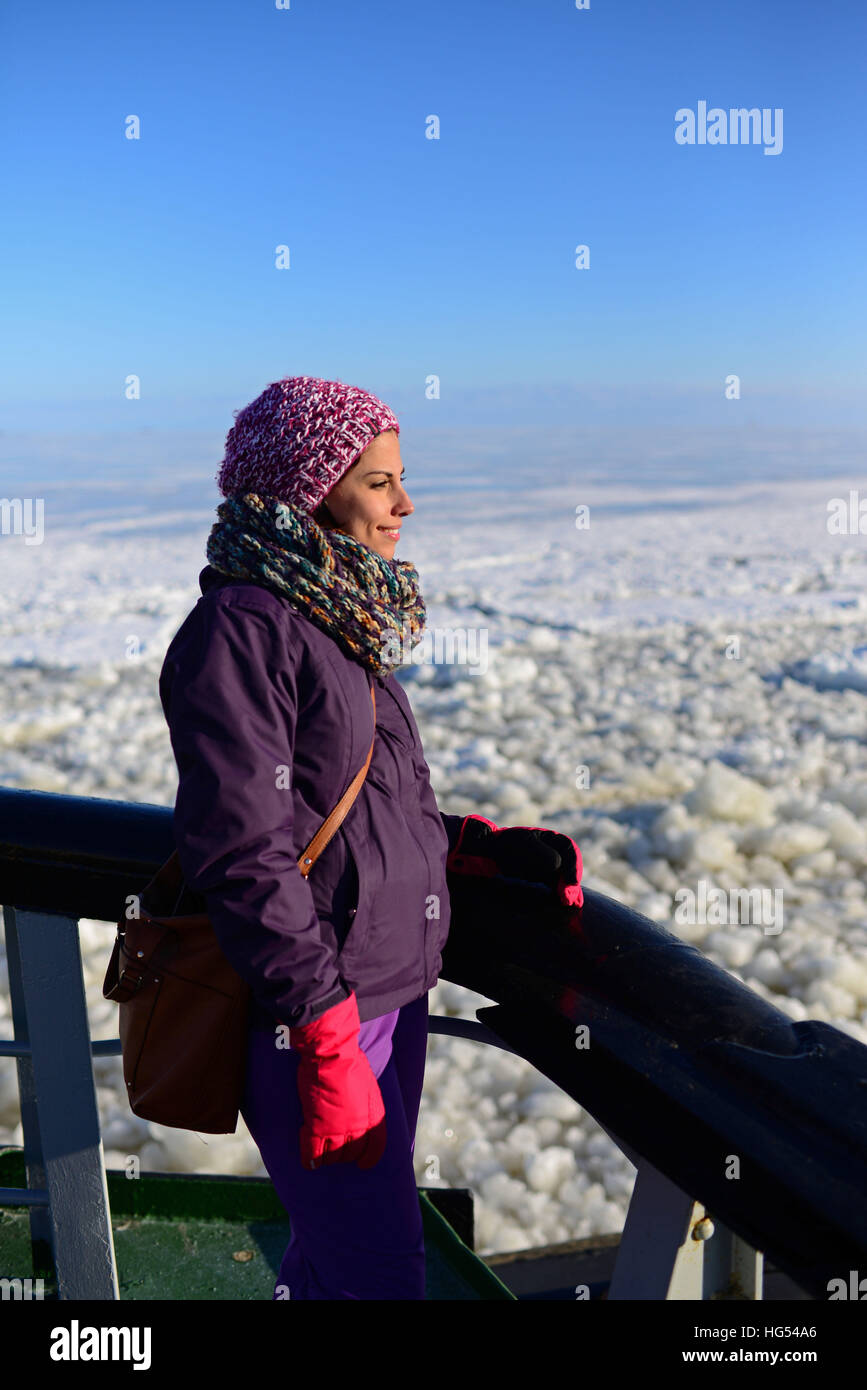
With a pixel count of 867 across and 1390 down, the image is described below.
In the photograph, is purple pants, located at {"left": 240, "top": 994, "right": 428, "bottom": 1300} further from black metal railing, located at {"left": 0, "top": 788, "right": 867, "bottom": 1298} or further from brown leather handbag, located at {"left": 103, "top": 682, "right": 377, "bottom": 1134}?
black metal railing, located at {"left": 0, "top": 788, "right": 867, "bottom": 1298}

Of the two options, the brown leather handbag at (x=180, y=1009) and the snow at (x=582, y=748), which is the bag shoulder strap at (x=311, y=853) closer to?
the brown leather handbag at (x=180, y=1009)

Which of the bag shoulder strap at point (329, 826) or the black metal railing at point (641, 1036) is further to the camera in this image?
the bag shoulder strap at point (329, 826)

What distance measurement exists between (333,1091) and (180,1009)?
211mm

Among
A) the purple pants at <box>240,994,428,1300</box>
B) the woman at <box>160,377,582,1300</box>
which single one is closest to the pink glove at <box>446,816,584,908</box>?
the woman at <box>160,377,582,1300</box>

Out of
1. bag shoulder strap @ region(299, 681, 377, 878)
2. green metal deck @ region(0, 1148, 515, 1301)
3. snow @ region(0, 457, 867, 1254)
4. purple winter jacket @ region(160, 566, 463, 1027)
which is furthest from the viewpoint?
snow @ region(0, 457, 867, 1254)

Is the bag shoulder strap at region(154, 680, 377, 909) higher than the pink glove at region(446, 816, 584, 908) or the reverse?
higher

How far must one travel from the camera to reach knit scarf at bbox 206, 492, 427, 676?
141cm

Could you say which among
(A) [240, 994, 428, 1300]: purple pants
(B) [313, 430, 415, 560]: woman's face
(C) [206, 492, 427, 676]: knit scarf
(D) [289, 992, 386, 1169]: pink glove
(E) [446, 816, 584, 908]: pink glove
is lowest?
(A) [240, 994, 428, 1300]: purple pants

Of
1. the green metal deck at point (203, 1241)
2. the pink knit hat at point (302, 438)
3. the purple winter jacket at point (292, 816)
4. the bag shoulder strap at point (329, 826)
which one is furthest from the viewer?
the green metal deck at point (203, 1241)

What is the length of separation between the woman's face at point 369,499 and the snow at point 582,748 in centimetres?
169

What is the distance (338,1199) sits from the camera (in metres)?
1.40

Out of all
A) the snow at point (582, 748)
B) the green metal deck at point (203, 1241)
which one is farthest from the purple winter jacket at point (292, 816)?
the snow at point (582, 748)

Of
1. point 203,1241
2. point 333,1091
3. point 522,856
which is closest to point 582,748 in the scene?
point 203,1241

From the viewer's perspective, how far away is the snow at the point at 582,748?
3012 mm
